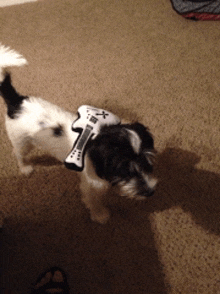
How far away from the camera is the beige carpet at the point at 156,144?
113 centimetres

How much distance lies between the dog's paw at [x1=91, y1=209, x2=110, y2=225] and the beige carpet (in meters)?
0.04

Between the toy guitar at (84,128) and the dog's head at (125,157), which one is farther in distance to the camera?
the toy guitar at (84,128)

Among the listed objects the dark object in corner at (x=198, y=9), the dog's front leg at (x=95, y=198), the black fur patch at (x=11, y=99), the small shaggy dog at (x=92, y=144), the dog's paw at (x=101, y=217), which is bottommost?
the dog's paw at (x=101, y=217)

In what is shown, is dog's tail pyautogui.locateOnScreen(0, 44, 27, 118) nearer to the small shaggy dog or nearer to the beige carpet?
the small shaggy dog

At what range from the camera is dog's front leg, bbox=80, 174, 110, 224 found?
1029 mm

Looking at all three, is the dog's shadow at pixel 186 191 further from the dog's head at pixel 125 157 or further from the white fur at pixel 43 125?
the white fur at pixel 43 125

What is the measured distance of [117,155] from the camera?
78 centimetres

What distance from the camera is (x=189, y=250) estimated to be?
3.77 feet

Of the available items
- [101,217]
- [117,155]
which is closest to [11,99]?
[117,155]

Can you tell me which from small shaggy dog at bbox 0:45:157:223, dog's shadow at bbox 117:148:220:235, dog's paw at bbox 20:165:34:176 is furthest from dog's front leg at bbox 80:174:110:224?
dog's paw at bbox 20:165:34:176

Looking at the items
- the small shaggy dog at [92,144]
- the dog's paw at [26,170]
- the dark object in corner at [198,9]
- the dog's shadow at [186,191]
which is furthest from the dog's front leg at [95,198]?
the dark object in corner at [198,9]

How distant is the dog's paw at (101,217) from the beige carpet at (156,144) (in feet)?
0.12

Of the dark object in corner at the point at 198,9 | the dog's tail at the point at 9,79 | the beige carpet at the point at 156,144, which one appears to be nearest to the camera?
the dog's tail at the point at 9,79

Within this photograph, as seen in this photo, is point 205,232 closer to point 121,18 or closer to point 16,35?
point 121,18
